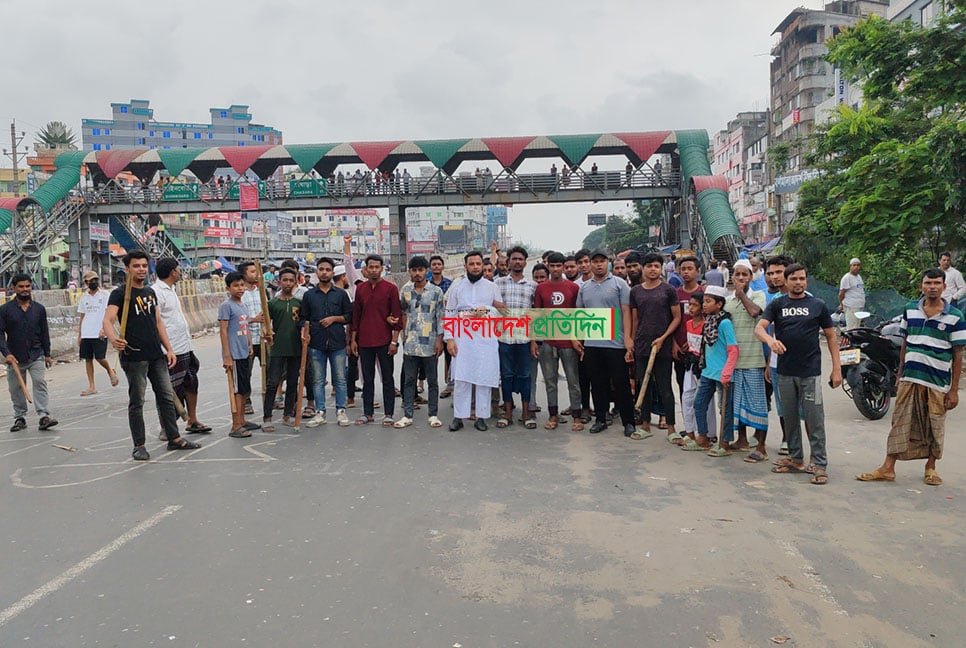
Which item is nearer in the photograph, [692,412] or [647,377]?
[692,412]

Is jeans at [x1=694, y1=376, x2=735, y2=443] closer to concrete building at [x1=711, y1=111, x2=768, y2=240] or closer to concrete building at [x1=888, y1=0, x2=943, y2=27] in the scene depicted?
concrete building at [x1=888, y1=0, x2=943, y2=27]

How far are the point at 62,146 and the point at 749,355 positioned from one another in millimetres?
75028

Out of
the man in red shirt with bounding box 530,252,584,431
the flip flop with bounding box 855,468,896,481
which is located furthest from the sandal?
the man in red shirt with bounding box 530,252,584,431

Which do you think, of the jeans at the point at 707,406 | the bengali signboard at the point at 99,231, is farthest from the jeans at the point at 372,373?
the bengali signboard at the point at 99,231

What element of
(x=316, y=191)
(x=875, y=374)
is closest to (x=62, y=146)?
(x=316, y=191)

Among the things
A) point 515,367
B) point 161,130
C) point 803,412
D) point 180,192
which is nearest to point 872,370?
point 803,412

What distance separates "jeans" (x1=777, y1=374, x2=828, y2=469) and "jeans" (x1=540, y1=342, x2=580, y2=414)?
2306 mm

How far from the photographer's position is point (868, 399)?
812cm

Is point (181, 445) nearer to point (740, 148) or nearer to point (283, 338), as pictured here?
point (283, 338)

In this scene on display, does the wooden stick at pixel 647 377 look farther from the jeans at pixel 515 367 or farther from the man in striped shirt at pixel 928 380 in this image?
the man in striped shirt at pixel 928 380

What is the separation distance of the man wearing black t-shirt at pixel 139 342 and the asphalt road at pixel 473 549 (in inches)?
19.4

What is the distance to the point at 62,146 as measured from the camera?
222 ft

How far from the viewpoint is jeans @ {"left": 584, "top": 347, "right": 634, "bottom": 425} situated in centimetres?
750

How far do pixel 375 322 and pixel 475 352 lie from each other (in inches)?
44.6
